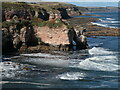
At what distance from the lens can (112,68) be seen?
35906 millimetres

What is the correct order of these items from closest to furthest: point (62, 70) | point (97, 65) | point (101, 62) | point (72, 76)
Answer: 1. point (72, 76)
2. point (62, 70)
3. point (97, 65)
4. point (101, 62)

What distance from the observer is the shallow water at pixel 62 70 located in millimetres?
29822

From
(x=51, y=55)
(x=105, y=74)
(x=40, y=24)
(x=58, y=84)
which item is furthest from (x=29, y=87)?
(x=40, y=24)

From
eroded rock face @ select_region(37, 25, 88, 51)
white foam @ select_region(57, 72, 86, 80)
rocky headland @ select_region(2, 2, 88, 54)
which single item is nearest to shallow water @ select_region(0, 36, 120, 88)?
white foam @ select_region(57, 72, 86, 80)

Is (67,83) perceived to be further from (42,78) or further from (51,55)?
(51,55)

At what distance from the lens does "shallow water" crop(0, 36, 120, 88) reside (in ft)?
97.8

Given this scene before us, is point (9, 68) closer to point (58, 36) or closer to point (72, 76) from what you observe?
point (72, 76)

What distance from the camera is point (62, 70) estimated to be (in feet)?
116

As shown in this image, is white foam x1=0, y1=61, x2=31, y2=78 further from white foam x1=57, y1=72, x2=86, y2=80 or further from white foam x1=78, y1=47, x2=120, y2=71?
white foam x1=78, y1=47, x2=120, y2=71

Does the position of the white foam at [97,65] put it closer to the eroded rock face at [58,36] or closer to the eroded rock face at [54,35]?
the eroded rock face at [58,36]

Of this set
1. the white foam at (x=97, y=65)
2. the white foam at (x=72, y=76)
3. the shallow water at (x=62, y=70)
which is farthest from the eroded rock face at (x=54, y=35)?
the white foam at (x=72, y=76)

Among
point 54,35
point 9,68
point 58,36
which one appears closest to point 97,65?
point 9,68

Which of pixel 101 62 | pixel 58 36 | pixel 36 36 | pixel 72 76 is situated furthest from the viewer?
pixel 36 36

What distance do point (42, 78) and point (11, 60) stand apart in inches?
384
